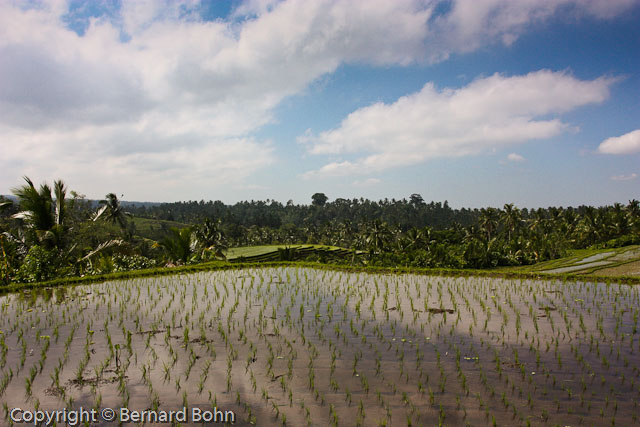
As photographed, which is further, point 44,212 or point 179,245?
point 179,245

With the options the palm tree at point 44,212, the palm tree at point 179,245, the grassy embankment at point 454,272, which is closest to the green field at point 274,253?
the palm tree at point 179,245

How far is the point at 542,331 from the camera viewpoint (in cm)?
689

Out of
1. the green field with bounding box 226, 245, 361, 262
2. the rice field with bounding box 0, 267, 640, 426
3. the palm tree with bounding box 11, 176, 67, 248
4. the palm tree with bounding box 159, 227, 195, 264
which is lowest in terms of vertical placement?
the green field with bounding box 226, 245, 361, 262

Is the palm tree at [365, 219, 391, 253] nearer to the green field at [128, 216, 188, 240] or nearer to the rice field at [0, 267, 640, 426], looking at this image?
the rice field at [0, 267, 640, 426]

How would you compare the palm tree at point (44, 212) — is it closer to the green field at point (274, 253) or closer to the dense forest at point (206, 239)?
the dense forest at point (206, 239)

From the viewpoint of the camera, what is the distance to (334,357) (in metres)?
5.78

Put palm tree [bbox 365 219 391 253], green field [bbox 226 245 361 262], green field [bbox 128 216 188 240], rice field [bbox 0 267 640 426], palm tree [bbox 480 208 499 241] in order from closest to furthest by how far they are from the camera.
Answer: rice field [bbox 0 267 640 426], green field [bbox 226 245 361 262], palm tree [bbox 365 219 391 253], palm tree [bbox 480 208 499 241], green field [bbox 128 216 188 240]

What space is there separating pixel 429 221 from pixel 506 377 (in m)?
88.7

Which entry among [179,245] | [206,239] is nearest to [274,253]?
[206,239]

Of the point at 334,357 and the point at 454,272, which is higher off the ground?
the point at 454,272

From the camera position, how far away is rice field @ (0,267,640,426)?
14.3 feet

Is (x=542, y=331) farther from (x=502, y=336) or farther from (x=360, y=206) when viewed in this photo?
(x=360, y=206)

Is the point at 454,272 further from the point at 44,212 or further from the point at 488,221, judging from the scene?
the point at 488,221

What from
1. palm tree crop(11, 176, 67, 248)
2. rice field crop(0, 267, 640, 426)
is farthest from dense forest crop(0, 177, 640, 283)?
rice field crop(0, 267, 640, 426)
